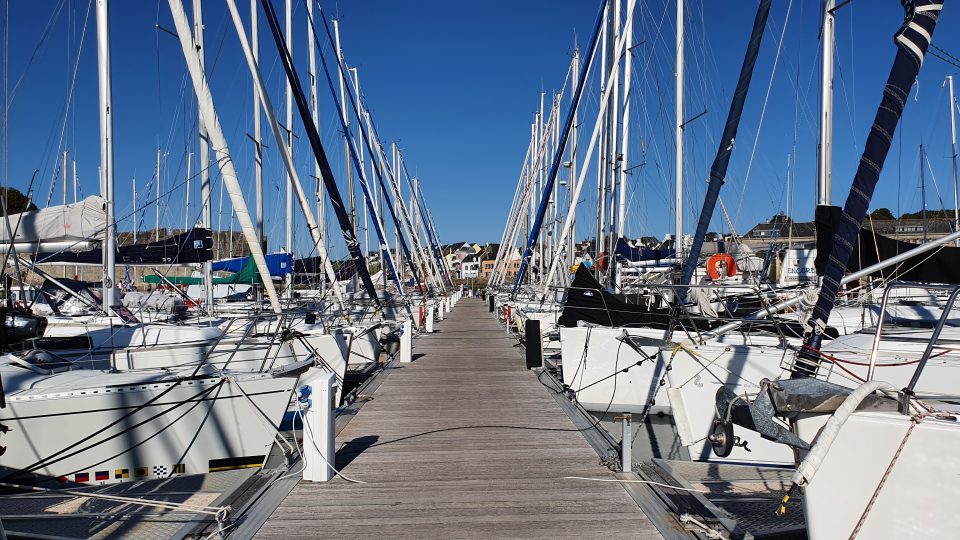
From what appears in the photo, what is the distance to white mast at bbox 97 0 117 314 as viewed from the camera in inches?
533

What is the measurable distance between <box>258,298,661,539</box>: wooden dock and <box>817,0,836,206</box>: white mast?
5.10 meters

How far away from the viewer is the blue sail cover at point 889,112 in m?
5.20

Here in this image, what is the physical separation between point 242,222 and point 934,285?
Result: 9899 mm

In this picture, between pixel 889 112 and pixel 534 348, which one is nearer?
pixel 889 112

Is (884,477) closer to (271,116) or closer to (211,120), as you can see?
(211,120)

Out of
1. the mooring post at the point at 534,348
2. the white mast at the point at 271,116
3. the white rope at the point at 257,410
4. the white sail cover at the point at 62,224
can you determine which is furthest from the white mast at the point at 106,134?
the mooring post at the point at 534,348

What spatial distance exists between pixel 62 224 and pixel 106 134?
273cm

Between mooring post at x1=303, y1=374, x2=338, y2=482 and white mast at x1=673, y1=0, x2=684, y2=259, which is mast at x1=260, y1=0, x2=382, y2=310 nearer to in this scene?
white mast at x1=673, y1=0, x2=684, y2=259

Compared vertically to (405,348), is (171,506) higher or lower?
higher

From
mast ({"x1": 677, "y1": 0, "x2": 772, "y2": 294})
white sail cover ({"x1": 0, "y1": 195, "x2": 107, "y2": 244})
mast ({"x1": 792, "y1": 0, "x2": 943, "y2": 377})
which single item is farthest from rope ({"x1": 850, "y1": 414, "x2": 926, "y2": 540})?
white sail cover ({"x1": 0, "y1": 195, "x2": 107, "y2": 244})

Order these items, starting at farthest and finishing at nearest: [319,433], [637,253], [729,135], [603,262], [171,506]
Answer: [637,253] → [603,262] → [729,135] → [319,433] → [171,506]

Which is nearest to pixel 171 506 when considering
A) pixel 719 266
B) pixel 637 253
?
pixel 719 266

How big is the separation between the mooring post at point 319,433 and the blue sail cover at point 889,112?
4.35 meters

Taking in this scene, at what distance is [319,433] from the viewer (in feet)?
22.5
